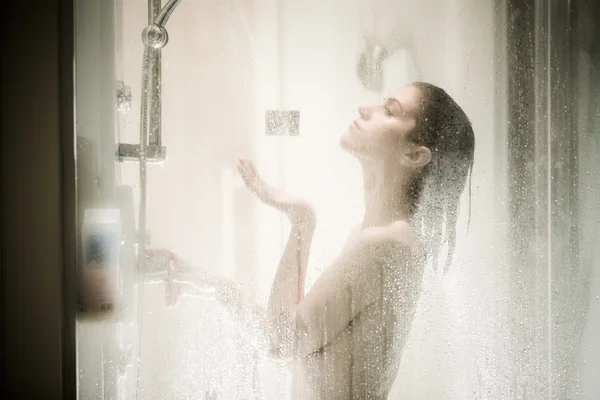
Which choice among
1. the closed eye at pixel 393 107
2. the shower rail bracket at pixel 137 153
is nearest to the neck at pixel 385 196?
the closed eye at pixel 393 107

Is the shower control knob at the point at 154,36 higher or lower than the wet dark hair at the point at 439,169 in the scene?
higher

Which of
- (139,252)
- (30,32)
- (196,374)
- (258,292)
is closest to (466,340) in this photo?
(258,292)

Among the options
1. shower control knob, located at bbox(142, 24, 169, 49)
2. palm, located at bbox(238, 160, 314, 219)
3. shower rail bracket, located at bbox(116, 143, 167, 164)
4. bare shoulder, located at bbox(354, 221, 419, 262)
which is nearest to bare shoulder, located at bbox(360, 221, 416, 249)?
bare shoulder, located at bbox(354, 221, 419, 262)

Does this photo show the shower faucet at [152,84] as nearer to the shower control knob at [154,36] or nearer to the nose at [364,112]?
the shower control knob at [154,36]

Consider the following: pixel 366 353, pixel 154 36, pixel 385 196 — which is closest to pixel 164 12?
pixel 154 36

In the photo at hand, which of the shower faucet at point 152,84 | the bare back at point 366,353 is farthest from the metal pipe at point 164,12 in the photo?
the bare back at point 366,353

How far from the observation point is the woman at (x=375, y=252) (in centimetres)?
90

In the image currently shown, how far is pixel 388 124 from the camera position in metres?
0.92

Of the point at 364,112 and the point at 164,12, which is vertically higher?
the point at 164,12

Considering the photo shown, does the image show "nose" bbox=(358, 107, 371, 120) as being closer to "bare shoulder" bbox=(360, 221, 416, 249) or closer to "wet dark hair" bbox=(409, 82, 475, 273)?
"wet dark hair" bbox=(409, 82, 475, 273)

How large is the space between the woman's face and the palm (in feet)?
0.48

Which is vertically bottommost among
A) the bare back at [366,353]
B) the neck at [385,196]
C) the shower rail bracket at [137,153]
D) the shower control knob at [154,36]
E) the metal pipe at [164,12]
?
the bare back at [366,353]

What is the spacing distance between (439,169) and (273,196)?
1.09 ft

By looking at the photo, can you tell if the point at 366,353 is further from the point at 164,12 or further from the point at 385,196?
Result: the point at 164,12
